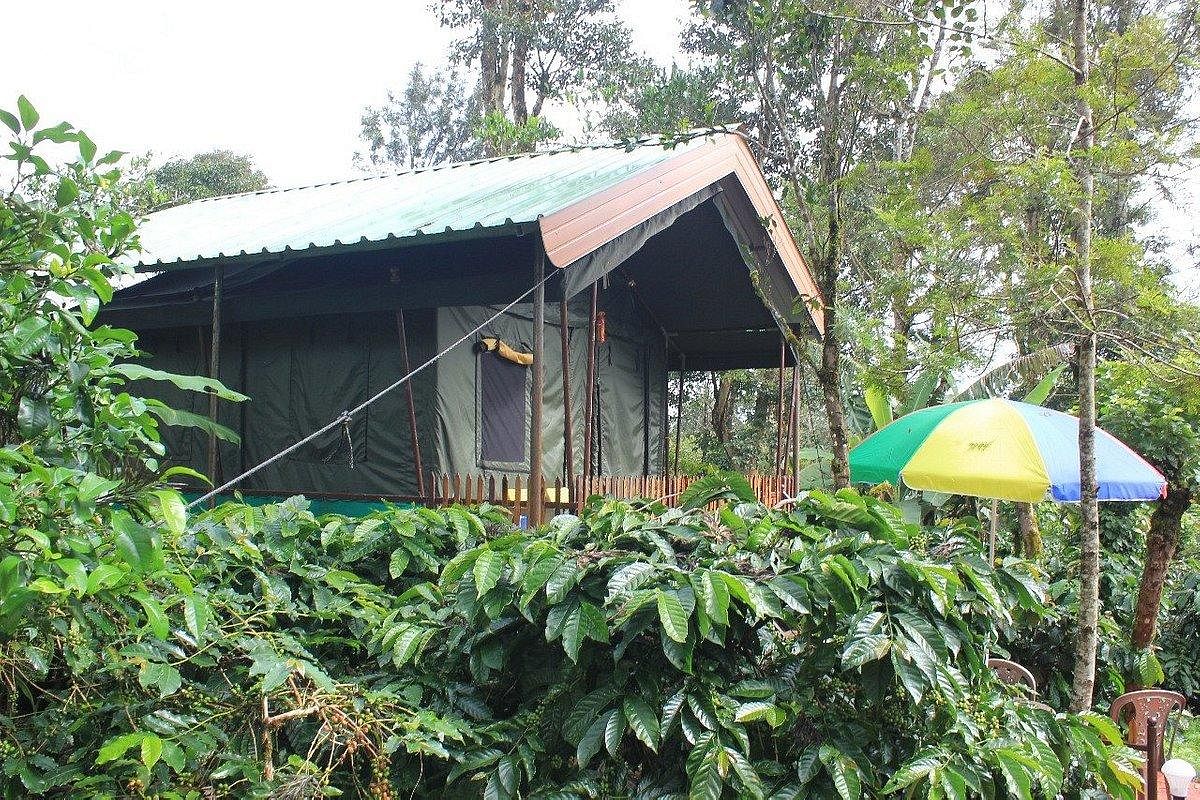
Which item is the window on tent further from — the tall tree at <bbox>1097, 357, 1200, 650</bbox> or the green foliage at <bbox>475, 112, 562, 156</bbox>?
the green foliage at <bbox>475, 112, 562, 156</bbox>

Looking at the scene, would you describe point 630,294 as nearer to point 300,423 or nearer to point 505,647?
point 300,423

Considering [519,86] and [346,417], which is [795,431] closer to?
[346,417]

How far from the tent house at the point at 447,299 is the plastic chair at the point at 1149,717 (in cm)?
285

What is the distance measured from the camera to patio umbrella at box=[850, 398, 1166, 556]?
5.84m

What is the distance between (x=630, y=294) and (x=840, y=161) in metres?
4.90

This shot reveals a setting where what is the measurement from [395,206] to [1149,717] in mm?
6471

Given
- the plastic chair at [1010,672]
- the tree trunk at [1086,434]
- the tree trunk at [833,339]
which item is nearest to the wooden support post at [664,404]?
the tree trunk at [833,339]

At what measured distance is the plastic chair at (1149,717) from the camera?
408 cm

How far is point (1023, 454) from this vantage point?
19.7 ft

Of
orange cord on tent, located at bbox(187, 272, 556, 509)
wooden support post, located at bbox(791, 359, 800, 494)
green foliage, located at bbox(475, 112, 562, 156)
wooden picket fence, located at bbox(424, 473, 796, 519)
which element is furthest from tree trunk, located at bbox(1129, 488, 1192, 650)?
green foliage, located at bbox(475, 112, 562, 156)

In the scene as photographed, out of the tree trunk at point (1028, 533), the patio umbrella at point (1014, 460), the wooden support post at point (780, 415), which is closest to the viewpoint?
the patio umbrella at point (1014, 460)

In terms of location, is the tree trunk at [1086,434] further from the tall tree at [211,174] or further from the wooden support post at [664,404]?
the tall tree at [211,174]

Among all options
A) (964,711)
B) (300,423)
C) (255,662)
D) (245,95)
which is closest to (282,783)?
(255,662)

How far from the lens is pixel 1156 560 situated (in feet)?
19.3
